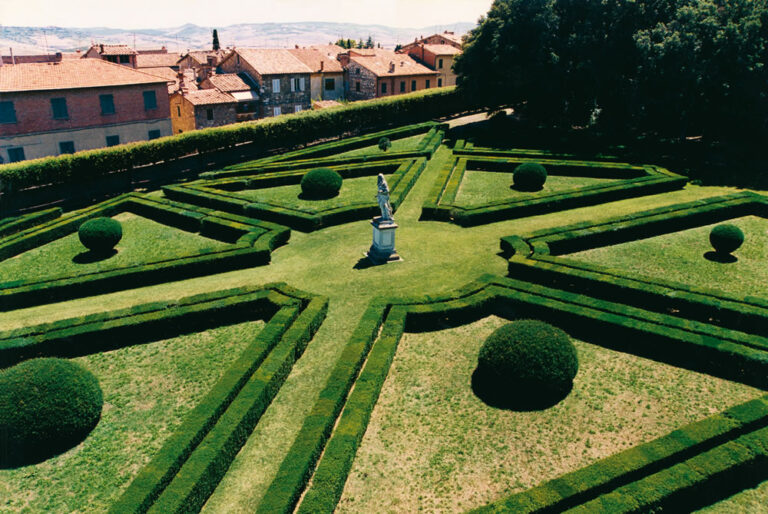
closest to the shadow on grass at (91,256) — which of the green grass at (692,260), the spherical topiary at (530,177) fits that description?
the green grass at (692,260)

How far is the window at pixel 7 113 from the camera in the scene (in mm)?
36969

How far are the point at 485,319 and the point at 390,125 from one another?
38273 mm

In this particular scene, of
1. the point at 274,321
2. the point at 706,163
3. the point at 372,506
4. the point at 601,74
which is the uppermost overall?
the point at 601,74

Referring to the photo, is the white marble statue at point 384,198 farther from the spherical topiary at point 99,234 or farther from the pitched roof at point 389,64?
the pitched roof at point 389,64

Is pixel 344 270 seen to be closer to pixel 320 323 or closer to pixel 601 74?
pixel 320 323

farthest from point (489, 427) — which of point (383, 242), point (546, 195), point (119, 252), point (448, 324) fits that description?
point (119, 252)

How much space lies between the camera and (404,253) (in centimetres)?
2184

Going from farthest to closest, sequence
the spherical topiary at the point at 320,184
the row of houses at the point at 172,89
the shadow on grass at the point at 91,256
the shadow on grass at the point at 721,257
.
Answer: the row of houses at the point at 172,89 < the spherical topiary at the point at 320,184 < the shadow on grass at the point at 91,256 < the shadow on grass at the point at 721,257

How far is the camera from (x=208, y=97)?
2019 inches

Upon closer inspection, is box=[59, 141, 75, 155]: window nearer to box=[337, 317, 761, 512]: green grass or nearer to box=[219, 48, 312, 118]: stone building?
box=[219, 48, 312, 118]: stone building

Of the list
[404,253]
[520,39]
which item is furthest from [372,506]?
[520,39]

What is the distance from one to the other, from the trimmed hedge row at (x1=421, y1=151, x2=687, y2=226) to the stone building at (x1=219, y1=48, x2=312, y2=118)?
33.3 meters

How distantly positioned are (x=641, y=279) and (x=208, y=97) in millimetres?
47673

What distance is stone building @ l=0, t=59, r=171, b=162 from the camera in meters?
37.8
